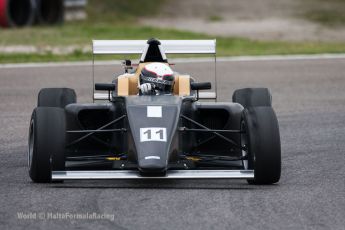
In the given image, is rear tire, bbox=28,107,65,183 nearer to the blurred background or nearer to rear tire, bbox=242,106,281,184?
rear tire, bbox=242,106,281,184

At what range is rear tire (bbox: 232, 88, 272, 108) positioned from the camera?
12.7m

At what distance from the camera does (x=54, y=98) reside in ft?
42.0

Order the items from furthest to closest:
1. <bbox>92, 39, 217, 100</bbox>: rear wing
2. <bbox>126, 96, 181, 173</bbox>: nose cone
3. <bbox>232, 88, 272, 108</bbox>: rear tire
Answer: <bbox>92, 39, 217, 100</bbox>: rear wing, <bbox>232, 88, 272, 108</bbox>: rear tire, <bbox>126, 96, 181, 173</bbox>: nose cone

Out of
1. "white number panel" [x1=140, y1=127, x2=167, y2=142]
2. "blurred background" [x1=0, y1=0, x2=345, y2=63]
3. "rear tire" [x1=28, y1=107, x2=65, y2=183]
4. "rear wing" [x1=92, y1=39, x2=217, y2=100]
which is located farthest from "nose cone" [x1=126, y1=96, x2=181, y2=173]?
"blurred background" [x1=0, y1=0, x2=345, y2=63]

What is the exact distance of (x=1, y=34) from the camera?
2806 centimetres

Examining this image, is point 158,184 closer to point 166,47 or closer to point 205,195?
point 205,195

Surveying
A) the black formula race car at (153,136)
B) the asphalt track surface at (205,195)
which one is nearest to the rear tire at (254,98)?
the black formula race car at (153,136)

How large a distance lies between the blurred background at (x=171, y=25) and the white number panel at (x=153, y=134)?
13196mm

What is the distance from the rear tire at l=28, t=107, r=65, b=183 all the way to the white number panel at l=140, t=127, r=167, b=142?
0.75 meters

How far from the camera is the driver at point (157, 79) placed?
1169cm

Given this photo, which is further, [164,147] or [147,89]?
[147,89]

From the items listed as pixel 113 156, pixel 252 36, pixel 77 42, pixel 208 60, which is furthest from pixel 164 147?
pixel 252 36

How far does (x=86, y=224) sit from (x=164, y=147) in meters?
1.81

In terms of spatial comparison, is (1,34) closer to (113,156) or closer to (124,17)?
(124,17)
